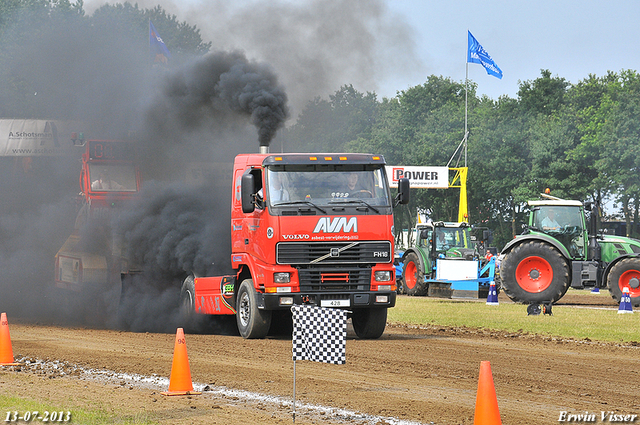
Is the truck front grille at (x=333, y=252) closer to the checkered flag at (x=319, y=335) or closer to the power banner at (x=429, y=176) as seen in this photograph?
the checkered flag at (x=319, y=335)

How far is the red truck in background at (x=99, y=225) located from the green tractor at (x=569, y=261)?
10.6 meters

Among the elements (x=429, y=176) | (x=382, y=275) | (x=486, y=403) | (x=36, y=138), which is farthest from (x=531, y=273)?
(x=429, y=176)

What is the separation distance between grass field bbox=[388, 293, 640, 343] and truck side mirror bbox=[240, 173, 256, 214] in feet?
21.3

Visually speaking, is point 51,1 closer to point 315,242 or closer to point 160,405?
point 315,242

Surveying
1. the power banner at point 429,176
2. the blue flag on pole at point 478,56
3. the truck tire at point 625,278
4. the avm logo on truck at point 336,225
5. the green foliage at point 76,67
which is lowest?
the truck tire at point 625,278

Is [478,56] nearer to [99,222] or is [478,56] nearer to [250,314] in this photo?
[99,222]

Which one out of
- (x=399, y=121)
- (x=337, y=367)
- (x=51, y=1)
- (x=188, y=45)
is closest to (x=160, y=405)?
(x=337, y=367)

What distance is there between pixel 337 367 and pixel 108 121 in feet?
46.4

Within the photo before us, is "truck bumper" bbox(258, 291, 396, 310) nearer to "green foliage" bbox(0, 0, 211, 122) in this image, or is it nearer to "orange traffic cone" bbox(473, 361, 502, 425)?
"orange traffic cone" bbox(473, 361, 502, 425)

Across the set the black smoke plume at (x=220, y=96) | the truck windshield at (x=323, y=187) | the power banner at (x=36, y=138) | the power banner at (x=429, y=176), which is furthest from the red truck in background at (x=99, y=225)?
the power banner at (x=429, y=176)

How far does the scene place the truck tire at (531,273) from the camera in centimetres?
2233

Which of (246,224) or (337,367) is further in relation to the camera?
(246,224)

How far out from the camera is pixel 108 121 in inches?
900

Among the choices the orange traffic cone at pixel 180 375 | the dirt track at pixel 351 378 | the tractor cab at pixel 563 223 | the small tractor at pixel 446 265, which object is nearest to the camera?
the dirt track at pixel 351 378
